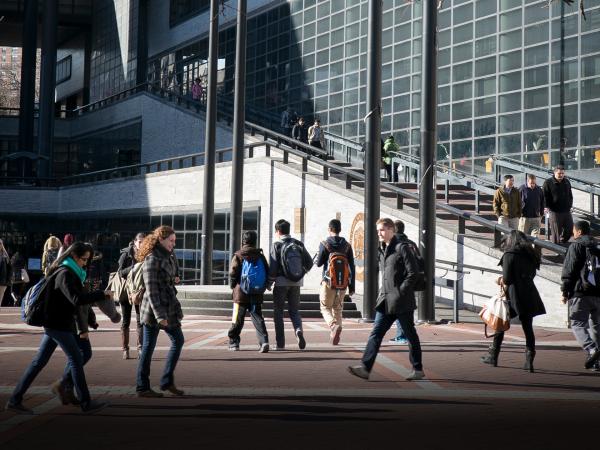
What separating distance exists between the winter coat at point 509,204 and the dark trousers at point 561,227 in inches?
26.7

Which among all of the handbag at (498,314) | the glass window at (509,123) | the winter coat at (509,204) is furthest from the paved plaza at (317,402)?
the glass window at (509,123)

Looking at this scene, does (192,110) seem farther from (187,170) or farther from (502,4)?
(502,4)

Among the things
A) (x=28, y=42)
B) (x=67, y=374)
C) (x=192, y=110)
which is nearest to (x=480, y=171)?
(x=192, y=110)

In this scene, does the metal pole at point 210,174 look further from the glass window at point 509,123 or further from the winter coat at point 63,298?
the winter coat at point 63,298

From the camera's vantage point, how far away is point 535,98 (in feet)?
103

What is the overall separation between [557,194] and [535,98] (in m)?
12.7

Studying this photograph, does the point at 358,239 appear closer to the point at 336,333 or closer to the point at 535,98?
the point at 336,333

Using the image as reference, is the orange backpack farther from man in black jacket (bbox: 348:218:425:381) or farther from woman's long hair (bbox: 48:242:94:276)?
woman's long hair (bbox: 48:242:94:276)

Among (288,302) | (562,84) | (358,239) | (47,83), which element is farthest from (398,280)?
(47,83)

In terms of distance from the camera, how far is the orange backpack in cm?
1409

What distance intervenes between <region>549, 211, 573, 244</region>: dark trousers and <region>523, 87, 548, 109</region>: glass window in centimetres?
1203

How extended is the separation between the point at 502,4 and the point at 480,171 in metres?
5.54

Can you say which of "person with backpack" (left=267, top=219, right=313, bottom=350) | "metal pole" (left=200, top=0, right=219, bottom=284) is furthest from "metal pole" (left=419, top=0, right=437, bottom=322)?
"metal pole" (left=200, top=0, right=219, bottom=284)

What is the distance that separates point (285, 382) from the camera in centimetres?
1040
